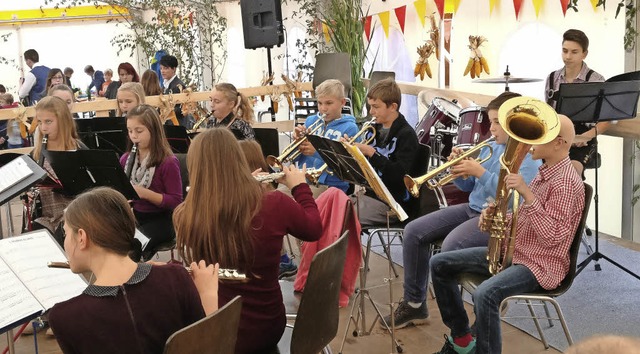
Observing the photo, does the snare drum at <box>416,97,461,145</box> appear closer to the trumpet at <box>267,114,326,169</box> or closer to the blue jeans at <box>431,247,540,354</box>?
the trumpet at <box>267,114,326,169</box>

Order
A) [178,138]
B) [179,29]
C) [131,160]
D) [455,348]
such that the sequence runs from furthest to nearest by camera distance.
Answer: [179,29], [178,138], [131,160], [455,348]

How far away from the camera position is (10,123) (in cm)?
823

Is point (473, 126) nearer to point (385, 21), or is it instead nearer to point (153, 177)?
point (153, 177)

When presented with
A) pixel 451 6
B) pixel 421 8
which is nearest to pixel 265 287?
pixel 451 6

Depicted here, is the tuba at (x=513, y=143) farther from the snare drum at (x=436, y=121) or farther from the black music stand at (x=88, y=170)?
the snare drum at (x=436, y=121)

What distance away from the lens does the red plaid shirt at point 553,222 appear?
299cm

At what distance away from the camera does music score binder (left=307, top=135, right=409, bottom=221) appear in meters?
3.28

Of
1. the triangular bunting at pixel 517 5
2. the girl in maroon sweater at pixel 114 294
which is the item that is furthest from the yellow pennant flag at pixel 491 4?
the girl in maroon sweater at pixel 114 294

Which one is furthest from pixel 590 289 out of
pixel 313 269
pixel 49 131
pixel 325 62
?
pixel 325 62

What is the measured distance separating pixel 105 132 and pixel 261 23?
3.27 meters

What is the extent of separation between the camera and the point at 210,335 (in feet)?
6.53

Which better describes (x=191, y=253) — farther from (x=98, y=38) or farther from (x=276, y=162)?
(x=98, y=38)

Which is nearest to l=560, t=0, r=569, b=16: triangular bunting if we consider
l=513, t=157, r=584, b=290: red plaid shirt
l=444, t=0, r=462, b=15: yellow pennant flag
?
l=444, t=0, r=462, b=15: yellow pennant flag

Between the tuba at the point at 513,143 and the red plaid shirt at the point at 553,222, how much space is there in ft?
0.30
